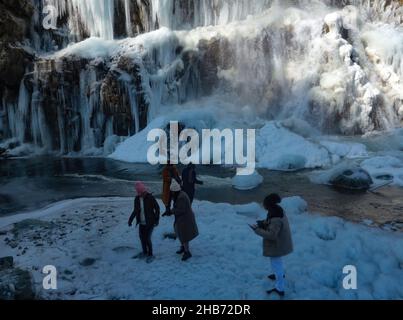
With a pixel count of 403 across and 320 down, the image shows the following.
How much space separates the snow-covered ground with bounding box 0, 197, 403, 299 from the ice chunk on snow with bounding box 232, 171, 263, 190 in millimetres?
3461

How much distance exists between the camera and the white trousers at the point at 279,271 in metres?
5.62

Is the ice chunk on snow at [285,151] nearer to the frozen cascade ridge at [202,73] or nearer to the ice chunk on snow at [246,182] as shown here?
the ice chunk on snow at [246,182]

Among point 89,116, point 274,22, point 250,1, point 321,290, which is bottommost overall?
point 321,290

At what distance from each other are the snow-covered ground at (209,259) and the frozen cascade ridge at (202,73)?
14.2m

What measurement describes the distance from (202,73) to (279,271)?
22.5m

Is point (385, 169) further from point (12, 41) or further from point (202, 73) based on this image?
point (12, 41)

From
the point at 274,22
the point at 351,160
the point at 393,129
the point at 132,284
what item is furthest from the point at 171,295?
the point at 274,22

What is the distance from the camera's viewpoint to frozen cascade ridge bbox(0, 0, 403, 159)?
23.9 metres

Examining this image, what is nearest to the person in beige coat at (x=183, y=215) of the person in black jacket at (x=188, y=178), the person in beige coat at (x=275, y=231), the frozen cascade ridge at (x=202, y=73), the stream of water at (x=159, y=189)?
the person in beige coat at (x=275, y=231)

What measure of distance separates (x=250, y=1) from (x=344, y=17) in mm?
6472

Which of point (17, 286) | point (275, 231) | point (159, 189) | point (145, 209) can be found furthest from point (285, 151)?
point (17, 286)

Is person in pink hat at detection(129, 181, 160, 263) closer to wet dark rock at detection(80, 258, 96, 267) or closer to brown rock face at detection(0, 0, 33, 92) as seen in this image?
wet dark rock at detection(80, 258, 96, 267)

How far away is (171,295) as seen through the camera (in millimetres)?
5938
